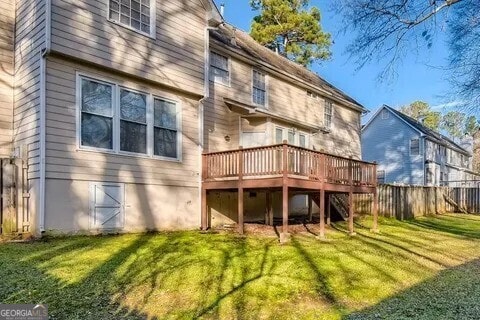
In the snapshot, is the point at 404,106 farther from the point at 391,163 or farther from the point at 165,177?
the point at 165,177

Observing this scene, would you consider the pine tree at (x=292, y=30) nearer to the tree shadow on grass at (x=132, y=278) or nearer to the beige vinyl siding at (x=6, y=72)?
the beige vinyl siding at (x=6, y=72)

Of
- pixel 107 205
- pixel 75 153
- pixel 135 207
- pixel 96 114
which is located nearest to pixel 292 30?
pixel 96 114

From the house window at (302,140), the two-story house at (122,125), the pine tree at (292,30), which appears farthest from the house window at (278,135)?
the pine tree at (292,30)

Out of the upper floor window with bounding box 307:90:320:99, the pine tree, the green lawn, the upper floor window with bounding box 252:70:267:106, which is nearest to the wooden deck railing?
the green lawn

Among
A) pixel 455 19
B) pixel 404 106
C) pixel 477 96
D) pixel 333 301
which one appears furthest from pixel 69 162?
pixel 404 106

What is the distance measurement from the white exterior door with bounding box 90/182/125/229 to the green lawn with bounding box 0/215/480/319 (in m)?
0.48

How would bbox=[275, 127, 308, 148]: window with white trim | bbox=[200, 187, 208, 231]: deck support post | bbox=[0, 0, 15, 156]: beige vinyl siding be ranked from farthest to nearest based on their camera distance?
1. bbox=[275, 127, 308, 148]: window with white trim
2. bbox=[200, 187, 208, 231]: deck support post
3. bbox=[0, 0, 15, 156]: beige vinyl siding

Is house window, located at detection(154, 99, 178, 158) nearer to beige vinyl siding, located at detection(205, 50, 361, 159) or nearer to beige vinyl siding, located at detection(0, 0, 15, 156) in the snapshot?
beige vinyl siding, located at detection(205, 50, 361, 159)

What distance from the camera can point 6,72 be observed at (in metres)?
9.23

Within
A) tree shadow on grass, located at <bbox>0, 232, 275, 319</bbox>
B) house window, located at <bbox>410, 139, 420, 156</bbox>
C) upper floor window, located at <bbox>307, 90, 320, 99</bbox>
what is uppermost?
upper floor window, located at <bbox>307, 90, 320, 99</bbox>

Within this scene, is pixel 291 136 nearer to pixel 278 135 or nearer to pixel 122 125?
pixel 278 135

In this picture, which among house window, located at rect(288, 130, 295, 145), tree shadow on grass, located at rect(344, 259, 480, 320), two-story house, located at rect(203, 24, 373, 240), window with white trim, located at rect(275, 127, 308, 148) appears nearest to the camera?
tree shadow on grass, located at rect(344, 259, 480, 320)

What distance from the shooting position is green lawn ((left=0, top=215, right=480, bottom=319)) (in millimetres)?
5086

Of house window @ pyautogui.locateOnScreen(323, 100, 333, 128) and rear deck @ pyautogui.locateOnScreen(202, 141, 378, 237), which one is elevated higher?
house window @ pyautogui.locateOnScreen(323, 100, 333, 128)
